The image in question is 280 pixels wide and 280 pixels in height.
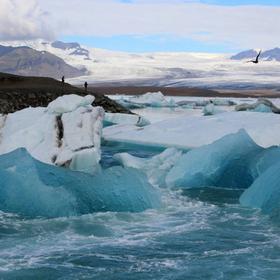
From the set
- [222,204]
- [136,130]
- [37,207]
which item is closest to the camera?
[37,207]

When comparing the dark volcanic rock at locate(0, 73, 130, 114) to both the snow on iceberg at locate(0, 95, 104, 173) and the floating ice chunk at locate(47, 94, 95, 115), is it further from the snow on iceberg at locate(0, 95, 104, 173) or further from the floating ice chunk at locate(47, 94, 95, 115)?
the snow on iceberg at locate(0, 95, 104, 173)

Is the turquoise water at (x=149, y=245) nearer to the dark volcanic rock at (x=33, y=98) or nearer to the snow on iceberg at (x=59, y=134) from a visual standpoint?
the snow on iceberg at (x=59, y=134)

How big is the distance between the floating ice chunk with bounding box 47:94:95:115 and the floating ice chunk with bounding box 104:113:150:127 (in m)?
9.74

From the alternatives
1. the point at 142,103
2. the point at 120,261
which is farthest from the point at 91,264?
the point at 142,103

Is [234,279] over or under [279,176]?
under

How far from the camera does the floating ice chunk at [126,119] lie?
27672 mm

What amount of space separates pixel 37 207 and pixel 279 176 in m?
4.49

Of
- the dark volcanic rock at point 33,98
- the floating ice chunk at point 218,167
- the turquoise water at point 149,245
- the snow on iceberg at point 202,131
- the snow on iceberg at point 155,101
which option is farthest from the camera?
the snow on iceberg at point 155,101

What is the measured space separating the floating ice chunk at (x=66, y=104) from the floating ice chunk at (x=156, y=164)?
2.85 metres

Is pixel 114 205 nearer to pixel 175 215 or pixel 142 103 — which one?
pixel 175 215

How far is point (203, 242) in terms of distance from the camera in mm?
8492

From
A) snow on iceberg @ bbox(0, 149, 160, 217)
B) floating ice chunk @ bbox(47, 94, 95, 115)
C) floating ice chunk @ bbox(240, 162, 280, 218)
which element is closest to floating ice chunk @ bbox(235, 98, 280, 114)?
floating ice chunk @ bbox(47, 94, 95, 115)

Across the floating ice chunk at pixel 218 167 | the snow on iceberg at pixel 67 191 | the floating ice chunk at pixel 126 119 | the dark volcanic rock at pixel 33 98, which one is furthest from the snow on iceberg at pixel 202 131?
the dark volcanic rock at pixel 33 98

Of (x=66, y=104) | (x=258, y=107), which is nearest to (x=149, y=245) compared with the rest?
(x=66, y=104)
